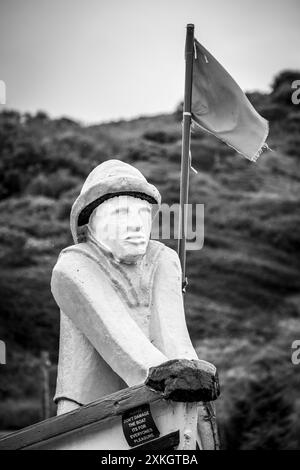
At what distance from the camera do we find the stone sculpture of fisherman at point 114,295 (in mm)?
8039

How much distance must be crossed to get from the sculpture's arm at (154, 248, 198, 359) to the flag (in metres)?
2.21

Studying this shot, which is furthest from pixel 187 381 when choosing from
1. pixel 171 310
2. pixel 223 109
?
pixel 223 109

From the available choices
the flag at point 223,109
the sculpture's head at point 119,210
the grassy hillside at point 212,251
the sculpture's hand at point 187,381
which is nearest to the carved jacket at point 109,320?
the sculpture's head at point 119,210

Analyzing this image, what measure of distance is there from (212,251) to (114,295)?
84.7 ft

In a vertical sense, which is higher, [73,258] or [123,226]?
[123,226]

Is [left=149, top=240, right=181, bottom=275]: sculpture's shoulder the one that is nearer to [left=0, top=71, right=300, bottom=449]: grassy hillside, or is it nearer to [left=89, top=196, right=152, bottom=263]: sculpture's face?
[left=89, top=196, right=152, bottom=263]: sculpture's face

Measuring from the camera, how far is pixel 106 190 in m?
8.46

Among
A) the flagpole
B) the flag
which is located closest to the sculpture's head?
the flagpole

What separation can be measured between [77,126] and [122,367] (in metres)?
47.5

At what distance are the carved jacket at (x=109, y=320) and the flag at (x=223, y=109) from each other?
97.2 inches

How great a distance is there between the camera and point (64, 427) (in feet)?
25.0

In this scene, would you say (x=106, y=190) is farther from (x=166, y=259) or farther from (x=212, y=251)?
(x=212, y=251)
